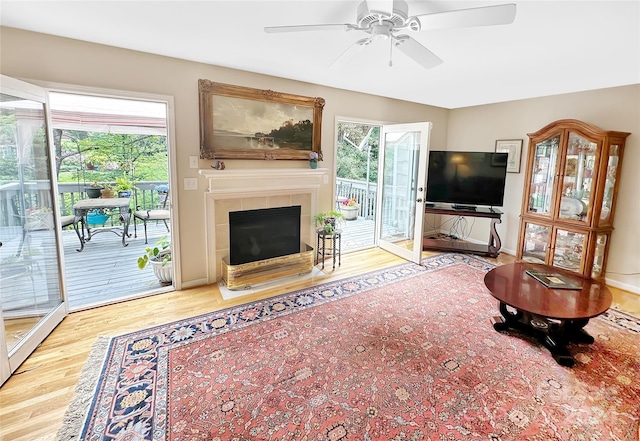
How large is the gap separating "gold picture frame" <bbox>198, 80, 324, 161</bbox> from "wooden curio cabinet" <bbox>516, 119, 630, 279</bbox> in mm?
2880

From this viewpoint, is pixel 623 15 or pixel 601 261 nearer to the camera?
pixel 623 15

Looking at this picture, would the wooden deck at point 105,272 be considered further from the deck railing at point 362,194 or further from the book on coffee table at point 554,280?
the deck railing at point 362,194

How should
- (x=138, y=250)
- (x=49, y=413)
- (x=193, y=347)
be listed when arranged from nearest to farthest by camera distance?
(x=49, y=413) < (x=193, y=347) < (x=138, y=250)

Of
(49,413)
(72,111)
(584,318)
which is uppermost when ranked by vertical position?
(72,111)

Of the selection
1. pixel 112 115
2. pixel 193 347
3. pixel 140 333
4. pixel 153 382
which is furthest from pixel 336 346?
pixel 112 115

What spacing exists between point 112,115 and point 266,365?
Result: 451 cm

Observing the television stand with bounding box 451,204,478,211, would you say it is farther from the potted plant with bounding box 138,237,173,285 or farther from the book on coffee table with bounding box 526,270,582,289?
the potted plant with bounding box 138,237,173,285

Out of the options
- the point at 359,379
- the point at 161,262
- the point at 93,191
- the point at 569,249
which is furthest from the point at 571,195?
the point at 93,191

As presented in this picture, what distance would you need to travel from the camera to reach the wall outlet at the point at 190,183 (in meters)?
3.15

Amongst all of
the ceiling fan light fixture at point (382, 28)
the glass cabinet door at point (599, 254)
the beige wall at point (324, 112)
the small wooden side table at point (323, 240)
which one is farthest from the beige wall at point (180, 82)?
the glass cabinet door at point (599, 254)

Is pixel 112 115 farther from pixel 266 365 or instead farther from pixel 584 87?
pixel 584 87

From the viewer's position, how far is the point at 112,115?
15.1 ft

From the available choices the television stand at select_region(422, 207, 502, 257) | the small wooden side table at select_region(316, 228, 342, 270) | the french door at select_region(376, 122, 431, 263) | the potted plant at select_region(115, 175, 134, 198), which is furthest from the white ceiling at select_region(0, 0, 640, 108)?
the potted plant at select_region(115, 175, 134, 198)

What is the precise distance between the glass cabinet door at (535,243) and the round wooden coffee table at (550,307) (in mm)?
1292
